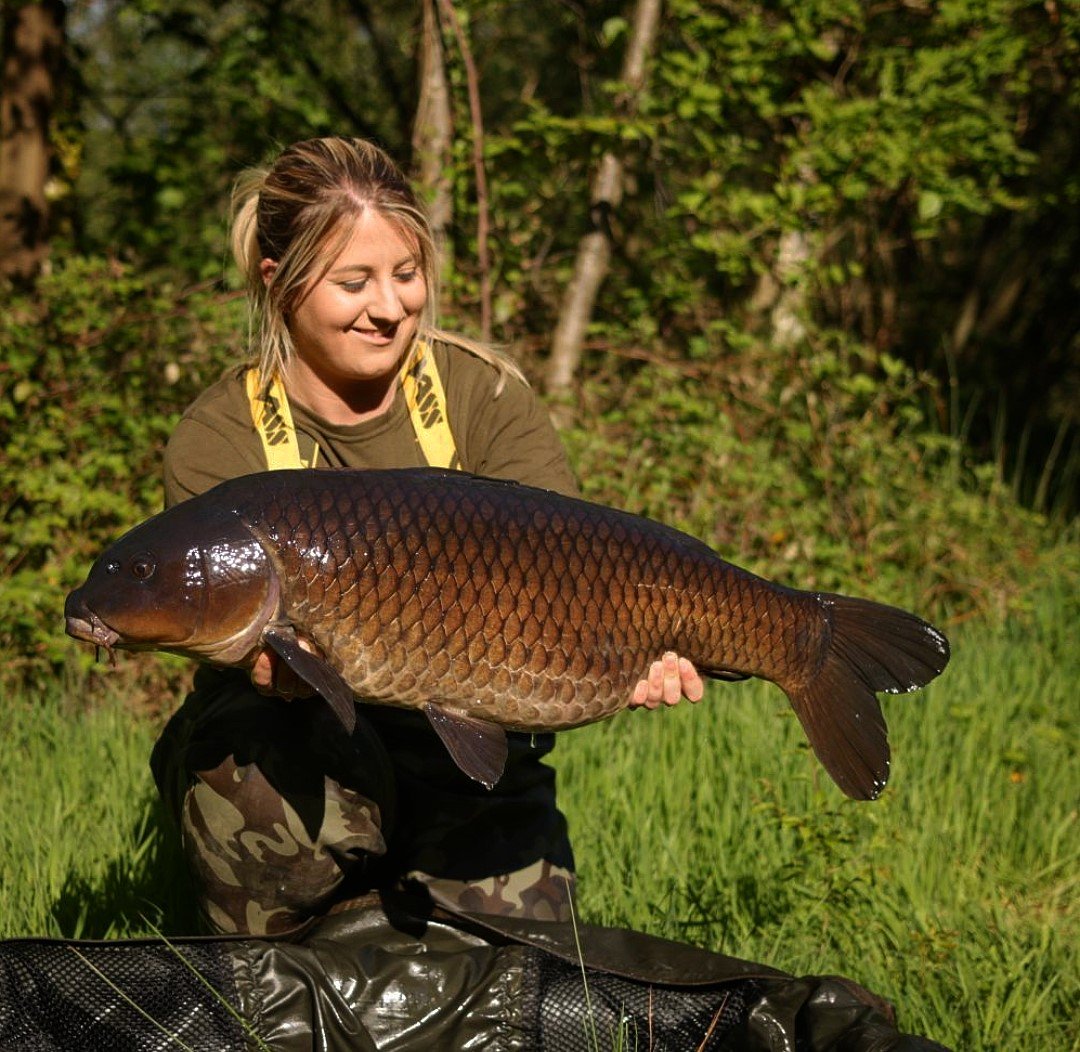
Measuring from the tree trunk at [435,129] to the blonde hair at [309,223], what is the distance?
231 cm

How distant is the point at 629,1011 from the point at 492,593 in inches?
30.9

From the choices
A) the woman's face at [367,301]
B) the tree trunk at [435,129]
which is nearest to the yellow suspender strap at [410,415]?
the woman's face at [367,301]

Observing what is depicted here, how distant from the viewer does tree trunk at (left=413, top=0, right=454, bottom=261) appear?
16.3ft

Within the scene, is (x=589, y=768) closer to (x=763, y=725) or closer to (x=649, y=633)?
(x=763, y=725)

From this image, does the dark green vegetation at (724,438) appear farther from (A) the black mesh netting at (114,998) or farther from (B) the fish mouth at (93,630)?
(B) the fish mouth at (93,630)

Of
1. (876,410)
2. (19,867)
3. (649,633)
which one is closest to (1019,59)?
(876,410)

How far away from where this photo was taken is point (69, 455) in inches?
167

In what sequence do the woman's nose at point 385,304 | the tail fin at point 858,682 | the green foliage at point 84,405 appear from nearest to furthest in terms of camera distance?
the tail fin at point 858,682 < the woman's nose at point 385,304 < the green foliage at point 84,405

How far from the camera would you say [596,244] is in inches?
212

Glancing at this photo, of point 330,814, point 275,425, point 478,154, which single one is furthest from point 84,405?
point 330,814

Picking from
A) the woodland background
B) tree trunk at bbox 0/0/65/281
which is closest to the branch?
the woodland background

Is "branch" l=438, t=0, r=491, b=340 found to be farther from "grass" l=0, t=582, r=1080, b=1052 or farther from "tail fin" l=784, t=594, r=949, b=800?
"tail fin" l=784, t=594, r=949, b=800

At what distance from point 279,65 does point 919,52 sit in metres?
2.34

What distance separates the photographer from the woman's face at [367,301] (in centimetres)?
246
